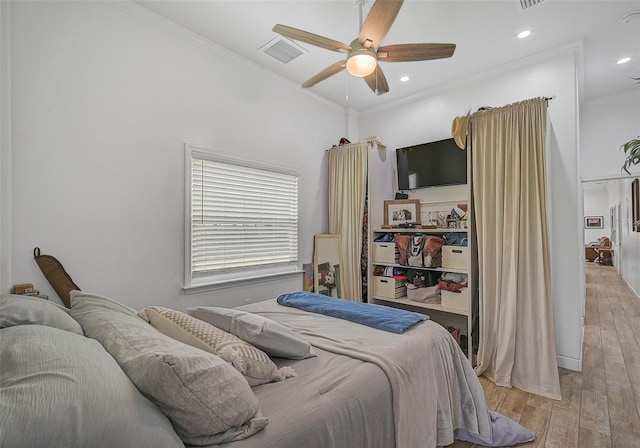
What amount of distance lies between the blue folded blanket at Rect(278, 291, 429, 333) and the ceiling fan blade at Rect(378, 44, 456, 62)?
171 cm

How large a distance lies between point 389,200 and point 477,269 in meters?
1.30

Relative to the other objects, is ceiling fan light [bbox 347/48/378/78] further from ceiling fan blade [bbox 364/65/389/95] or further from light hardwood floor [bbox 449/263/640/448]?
light hardwood floor [bbox 449/263/640/448]

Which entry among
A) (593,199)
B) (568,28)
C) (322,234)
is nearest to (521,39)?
(568,28)

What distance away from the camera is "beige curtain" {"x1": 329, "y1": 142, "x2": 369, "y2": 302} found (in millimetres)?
3770

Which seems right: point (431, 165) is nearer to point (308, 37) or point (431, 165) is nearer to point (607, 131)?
point (308, 37)

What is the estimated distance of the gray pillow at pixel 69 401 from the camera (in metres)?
0.64

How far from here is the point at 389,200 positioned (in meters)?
3.94

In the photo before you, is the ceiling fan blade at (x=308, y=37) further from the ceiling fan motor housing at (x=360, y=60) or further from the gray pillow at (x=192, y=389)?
the gray pillow at (x=192, y=389)

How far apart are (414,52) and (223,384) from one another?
218cm

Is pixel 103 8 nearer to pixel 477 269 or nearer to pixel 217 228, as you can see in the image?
pixel 217 228

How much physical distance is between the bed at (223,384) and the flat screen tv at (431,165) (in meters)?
2.00

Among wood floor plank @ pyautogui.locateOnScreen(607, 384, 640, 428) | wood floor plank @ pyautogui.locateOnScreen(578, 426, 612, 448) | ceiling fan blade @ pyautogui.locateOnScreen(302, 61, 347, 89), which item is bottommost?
wood floor plank @ pyautogui.locateOnScreen(578, 426, 612, 448)

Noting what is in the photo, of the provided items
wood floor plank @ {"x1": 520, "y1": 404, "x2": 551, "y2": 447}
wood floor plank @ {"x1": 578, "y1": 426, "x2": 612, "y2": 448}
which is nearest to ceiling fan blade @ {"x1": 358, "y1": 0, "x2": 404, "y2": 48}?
wood floor plank @ {"x1": 520, "y1": 404, "x2": 551, "y2": 447}

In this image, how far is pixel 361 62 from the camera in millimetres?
2021
